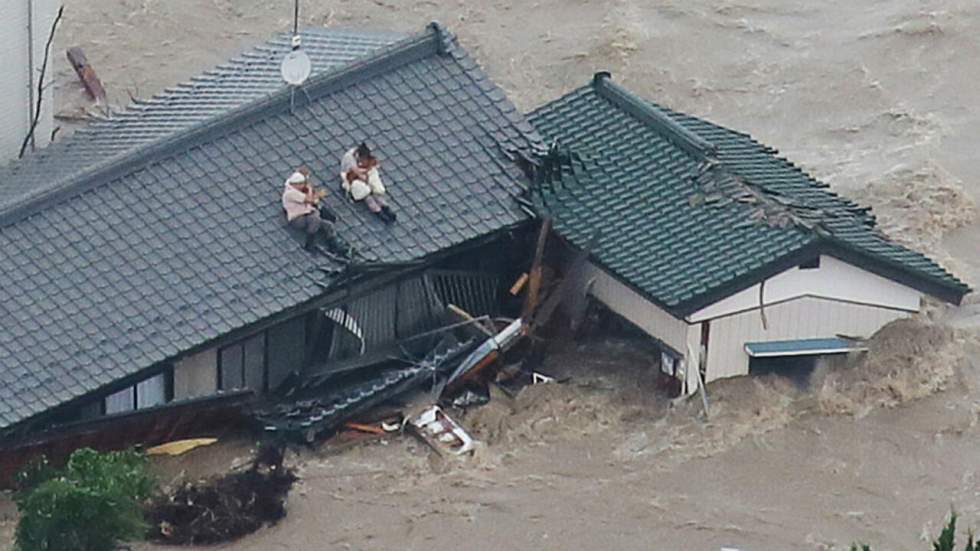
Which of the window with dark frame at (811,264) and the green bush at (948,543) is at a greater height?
the window with dark frame at (811,264)

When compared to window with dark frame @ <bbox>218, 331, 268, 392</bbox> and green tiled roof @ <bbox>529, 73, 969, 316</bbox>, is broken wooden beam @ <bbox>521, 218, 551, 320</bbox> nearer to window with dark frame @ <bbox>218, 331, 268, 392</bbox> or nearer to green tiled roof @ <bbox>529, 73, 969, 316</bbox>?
green tiled roof @ <bbox>529, 73, 969, 316</bbox>

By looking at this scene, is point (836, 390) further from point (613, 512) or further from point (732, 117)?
point (732, 117)

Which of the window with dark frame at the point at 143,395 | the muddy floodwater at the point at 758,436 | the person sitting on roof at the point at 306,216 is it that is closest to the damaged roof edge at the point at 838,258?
the muddy floodwater at the point at 758,436

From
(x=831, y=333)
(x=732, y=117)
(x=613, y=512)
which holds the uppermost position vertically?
(x=732, y=117)

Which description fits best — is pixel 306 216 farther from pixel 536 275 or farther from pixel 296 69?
pixel 536 275

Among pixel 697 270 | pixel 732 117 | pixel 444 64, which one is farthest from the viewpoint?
pixel 732 117

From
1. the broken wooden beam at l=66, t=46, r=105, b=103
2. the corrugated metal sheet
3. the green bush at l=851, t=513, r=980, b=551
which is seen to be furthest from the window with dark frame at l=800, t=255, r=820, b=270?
the broken wooden beam at l=66, t=46, r=105, b=103

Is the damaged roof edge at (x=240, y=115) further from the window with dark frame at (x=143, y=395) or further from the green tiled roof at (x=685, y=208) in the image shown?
the window with dark frame at (x=143, y=395)

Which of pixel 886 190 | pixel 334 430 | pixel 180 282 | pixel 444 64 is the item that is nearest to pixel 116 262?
pixel 180 282
